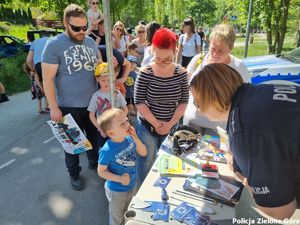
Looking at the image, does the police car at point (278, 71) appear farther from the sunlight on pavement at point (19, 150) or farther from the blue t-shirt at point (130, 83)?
the sunlight on pavement at point (19, 150)

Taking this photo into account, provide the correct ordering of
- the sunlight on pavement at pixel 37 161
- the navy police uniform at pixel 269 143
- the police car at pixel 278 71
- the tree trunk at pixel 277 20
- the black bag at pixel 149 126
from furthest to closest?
the tree trunk at pixel 277 20
the police car at pixel 278 71
the sunlight on pavement at pixel 37 161
the black bag at pixel 149 126
the navy police uniform at pixel 269 143

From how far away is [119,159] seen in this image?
6.54ft

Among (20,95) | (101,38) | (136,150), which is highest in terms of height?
(101,38)

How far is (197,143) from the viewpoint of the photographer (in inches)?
88.4

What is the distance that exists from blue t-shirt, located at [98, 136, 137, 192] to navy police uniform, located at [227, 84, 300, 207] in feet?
2.97

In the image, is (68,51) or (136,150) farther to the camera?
(68,51)

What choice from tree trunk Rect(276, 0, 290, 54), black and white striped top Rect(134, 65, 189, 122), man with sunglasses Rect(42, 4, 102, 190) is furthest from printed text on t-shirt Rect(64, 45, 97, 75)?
tree trunk Rect(276, 0, 290, 54)

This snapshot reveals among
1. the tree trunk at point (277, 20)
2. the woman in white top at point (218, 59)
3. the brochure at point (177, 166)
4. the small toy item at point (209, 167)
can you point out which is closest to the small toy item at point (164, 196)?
the brochure at point (177, 166)

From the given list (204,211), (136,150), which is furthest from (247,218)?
(136,150)

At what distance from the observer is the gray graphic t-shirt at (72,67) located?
8.38 ft

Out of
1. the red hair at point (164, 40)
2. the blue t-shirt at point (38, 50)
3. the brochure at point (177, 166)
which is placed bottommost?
the brochure at point (177, 166)

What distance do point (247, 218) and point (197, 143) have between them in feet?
2.77

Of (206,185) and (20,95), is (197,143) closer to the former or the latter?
(206,185)

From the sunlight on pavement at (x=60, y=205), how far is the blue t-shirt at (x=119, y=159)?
0.89 metres
